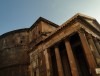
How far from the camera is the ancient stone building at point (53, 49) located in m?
11.2

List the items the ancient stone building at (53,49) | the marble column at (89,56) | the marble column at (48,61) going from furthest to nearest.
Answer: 1. the marble column at (48,61)
2. the ancient stone building at (53,49)
3. the marble column at (89,56)

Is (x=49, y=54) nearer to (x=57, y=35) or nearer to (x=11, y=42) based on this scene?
(x=57, y=35)

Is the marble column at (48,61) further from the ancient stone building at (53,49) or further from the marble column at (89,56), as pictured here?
the marble column at (89,56)

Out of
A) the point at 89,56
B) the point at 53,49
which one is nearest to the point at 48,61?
the point at 53,49

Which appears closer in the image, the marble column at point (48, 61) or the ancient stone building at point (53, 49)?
the ancient stone building at point (53, 49)

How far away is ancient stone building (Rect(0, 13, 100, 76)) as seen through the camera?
11.2 m

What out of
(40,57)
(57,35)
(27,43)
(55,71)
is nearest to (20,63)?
(27,43)

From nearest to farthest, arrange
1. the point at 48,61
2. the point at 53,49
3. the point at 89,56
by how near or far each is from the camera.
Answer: the point at 89,56, the point at 48,61, the point at 53,49

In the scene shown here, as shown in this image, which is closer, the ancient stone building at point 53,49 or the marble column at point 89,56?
the marble column at point 89,56

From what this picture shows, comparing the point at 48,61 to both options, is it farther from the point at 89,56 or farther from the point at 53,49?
the point at 89,56

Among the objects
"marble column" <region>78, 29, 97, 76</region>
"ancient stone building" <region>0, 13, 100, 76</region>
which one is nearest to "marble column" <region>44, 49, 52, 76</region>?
"ancient stone building" <region>0, 13, 100, 76</region>

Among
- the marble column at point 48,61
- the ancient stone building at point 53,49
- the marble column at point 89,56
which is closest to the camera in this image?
the marble column at point 89,56

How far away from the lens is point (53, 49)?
14.7 metres

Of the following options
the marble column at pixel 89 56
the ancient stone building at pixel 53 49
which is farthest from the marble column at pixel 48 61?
the marble column at pixel 89 56
